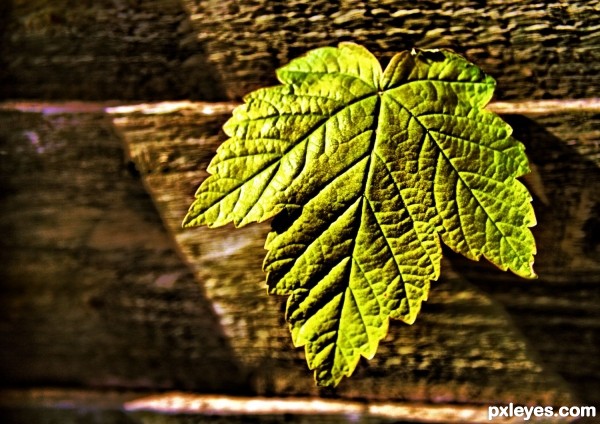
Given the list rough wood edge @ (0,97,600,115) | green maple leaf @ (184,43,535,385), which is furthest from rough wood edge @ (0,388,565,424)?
rough wood edge @ (0,97,600,115)

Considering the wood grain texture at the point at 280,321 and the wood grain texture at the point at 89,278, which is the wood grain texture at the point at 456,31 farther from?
the wood grain texture at the point at 89,278

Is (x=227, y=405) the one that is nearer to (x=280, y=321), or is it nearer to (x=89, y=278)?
(x=280, y=321)

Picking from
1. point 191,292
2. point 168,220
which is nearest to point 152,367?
point 191,292

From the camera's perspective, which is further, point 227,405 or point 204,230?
point 227,405

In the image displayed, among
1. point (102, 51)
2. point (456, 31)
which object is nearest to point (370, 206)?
point (456, 31)

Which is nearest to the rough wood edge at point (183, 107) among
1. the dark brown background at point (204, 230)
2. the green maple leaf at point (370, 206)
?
the dark brown background at point (204, 230)

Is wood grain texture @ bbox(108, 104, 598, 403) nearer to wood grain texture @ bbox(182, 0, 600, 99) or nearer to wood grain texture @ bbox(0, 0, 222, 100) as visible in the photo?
wood grain texture @ bbox(0, 0, 222, 100)
